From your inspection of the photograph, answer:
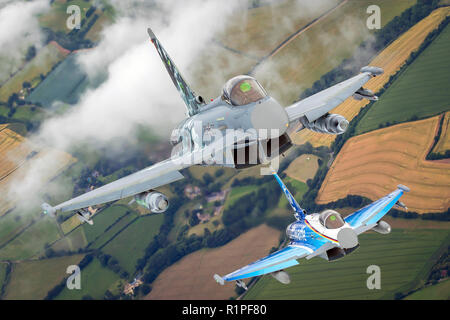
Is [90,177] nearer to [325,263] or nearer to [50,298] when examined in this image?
[50,298]

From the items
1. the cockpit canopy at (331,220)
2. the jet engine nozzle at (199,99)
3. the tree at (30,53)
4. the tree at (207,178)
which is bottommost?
the cockpit canopy at (331,220)

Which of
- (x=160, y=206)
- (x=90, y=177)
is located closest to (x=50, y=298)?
(x=90, y=177)

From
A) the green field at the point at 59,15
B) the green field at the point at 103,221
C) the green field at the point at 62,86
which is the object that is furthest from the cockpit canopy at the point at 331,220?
the green field at the point at 59,15

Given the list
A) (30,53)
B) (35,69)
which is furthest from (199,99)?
(30,53)

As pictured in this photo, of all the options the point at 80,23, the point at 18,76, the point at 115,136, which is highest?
the point at 80,23

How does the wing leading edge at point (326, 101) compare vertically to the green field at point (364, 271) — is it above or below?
above

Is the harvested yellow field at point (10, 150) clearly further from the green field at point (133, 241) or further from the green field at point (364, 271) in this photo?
the green field at point (364, 271)

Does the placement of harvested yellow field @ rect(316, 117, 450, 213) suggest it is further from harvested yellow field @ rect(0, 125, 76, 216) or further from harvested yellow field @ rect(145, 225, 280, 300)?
harvested yellow field @ rect(0, 125, 76, 216)
